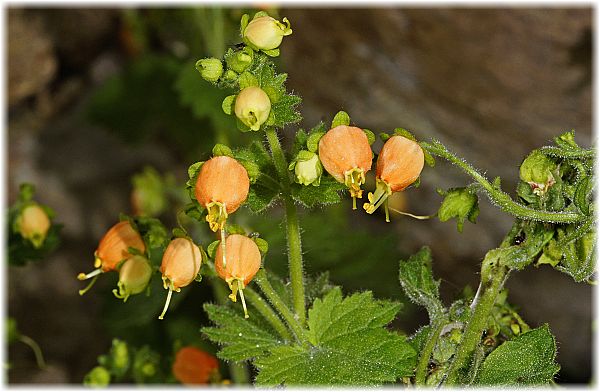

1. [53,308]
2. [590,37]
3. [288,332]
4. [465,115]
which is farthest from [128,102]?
[288,332]

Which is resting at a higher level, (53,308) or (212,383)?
(53,308)

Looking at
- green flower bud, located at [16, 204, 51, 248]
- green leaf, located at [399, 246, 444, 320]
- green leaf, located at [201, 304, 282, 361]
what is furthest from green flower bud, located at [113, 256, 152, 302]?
green flower bud, located at [16, 204, 51, 248]

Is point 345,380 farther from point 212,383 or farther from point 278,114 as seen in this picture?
point 212,383

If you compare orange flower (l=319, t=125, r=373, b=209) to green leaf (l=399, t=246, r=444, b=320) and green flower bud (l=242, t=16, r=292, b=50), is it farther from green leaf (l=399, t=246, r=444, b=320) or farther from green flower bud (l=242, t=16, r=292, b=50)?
green leaf (l=399, t=246, r=444, b=320)

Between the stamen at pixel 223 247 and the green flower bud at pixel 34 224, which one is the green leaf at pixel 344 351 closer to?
the stamen at pixel 223 247

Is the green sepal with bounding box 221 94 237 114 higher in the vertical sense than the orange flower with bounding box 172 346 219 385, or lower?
higher

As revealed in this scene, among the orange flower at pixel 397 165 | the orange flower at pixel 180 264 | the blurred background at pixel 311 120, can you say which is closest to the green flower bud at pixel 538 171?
the orange flower at pixel 397 165
